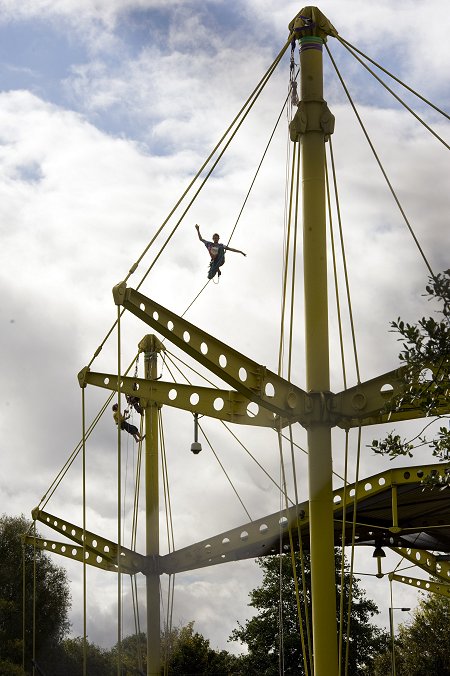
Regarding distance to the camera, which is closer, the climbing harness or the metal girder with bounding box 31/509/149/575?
the climbing harness

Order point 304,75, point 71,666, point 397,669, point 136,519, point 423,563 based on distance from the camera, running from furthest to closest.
A: point 397,669, point 71,666, point 136,519, point 423,563, point 304,75

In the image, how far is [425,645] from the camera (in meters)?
53.0

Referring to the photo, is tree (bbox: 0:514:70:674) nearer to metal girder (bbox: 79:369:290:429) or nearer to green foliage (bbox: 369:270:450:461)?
metal girder (bbox: 79:369:290:429)

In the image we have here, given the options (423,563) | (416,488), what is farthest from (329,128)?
(423,563)

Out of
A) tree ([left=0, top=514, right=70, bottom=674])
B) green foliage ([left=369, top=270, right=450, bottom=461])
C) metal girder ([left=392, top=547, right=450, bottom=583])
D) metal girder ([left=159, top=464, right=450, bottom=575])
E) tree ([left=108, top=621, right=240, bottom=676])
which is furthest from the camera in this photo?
tree ([left=108, top=621, right=240, bottom=676])

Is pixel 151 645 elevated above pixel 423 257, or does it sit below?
below

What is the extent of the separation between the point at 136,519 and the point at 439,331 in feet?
77.1

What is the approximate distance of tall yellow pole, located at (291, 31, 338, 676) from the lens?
55.6ft

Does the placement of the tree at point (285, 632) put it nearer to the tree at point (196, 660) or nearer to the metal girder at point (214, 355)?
the tree at point (196, 660)

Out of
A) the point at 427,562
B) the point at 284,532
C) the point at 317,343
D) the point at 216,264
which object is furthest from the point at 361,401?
the point at 427,562

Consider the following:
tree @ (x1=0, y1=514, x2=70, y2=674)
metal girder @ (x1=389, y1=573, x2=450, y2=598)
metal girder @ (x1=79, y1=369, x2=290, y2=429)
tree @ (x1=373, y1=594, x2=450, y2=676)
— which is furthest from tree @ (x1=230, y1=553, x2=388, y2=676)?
metal girder @ (x1=79, y1=369, x2=290, y2=429)

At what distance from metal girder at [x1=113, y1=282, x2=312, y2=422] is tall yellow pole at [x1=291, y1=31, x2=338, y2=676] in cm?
65

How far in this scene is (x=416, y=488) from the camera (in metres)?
24.6

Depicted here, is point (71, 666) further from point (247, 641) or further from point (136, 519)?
point (136, 519)
